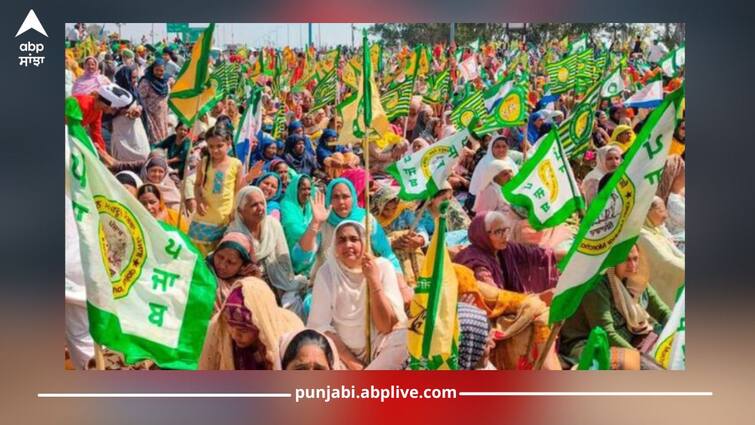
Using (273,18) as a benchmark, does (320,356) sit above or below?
below

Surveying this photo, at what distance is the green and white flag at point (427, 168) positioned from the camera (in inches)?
277

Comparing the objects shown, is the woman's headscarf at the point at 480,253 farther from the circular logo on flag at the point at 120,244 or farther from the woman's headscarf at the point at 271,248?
the circular logo on flag at the point at 120,244

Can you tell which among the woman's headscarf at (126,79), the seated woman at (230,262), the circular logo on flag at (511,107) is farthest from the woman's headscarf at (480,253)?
the woman's headscarf at (126,79)

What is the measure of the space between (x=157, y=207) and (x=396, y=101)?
1.31 m

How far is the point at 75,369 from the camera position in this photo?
6988mm

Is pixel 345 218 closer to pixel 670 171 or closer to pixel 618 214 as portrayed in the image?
pixel 618 214

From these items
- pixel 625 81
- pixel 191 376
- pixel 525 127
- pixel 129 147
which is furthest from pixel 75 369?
pixel 625 81

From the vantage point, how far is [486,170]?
7.02 m

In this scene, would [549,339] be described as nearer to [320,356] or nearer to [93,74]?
[320,356]

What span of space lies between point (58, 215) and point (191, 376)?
3.40 feet

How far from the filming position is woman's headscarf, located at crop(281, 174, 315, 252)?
6.99 metres

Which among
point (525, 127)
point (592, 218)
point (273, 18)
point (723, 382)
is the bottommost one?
point (723, 382)

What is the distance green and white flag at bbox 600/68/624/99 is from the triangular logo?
109 inches

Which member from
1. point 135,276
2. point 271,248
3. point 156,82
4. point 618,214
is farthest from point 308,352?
point 618,214
